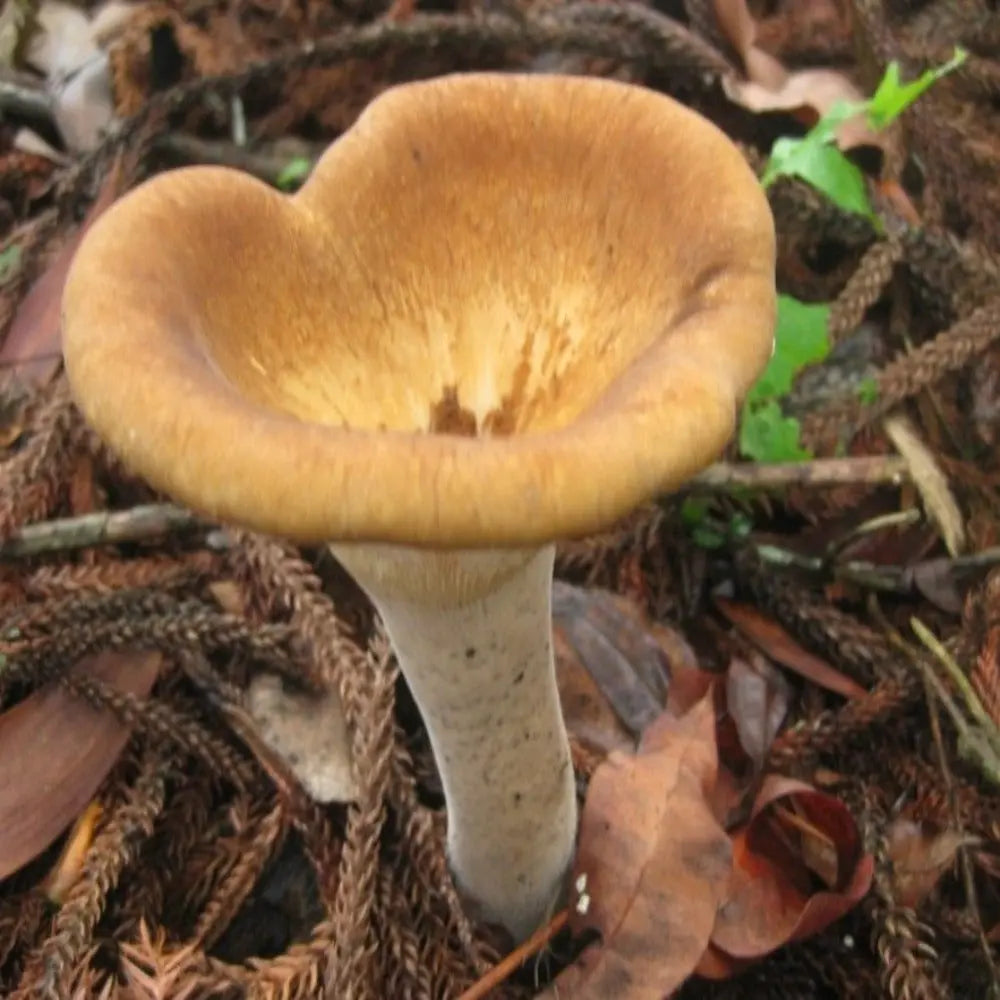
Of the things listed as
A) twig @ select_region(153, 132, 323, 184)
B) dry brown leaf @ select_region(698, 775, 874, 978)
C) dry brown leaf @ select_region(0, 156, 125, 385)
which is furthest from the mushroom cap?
twig @ select_region(153, 132, 323, 184)

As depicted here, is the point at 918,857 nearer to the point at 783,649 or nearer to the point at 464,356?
the point at 783,649

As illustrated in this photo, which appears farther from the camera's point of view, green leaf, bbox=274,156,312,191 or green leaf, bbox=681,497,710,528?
green leaf, bbox=274,156,312,191

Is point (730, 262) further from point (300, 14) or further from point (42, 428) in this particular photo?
point (300, 14)

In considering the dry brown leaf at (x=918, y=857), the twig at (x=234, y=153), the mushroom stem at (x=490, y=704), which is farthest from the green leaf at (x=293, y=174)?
the dry brown leaf at (x=918, y=857)

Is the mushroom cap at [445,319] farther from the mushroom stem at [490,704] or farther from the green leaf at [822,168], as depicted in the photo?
the green leaf at [822,168]

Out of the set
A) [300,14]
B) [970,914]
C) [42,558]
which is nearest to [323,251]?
[42,558]

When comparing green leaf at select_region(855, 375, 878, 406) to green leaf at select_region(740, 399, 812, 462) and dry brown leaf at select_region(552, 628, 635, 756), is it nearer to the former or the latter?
green leaf at select_region(740, 399, 812, 462)

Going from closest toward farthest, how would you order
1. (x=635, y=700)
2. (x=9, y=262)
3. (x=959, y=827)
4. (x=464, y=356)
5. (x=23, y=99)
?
1. (x=464, y=356)
2. (x=959, y=827)
3. (x=635, y=700)
4. (x=9, y=262)
5. (x=23, y=99)

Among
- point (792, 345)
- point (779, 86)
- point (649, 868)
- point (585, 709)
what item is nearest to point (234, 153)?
point (779, 86)
